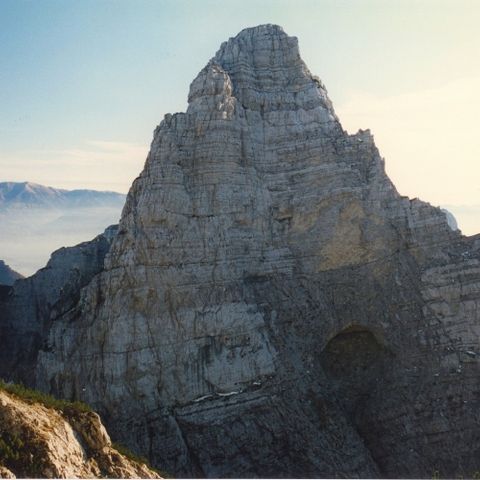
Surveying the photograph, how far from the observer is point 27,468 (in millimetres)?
14414

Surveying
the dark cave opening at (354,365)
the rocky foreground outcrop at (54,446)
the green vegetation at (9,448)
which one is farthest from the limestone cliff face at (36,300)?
the green vegetation at (9,448)

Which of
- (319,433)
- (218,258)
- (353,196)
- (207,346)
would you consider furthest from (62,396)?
(353,196)

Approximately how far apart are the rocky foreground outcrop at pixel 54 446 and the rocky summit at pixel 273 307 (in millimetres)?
11856

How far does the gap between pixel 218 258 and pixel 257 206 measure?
3221mm

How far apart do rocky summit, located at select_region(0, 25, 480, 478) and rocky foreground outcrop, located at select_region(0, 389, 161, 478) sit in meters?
11.9

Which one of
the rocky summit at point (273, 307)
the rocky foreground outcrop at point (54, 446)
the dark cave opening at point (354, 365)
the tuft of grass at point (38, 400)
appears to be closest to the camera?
the rocky foreground outcrop at point (54, 446)

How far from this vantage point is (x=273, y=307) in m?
32.2

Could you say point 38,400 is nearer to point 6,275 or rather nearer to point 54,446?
point 54,446

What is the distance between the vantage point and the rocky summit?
29.6 metres

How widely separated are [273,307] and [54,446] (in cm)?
1801

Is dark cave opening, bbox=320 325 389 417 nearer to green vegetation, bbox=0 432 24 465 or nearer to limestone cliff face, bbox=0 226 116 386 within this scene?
limestone cliff face, bbox=0 226 116 386

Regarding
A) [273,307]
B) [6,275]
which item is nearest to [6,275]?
[6,275]

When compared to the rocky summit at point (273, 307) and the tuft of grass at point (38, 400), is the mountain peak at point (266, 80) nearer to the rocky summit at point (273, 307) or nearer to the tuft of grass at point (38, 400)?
the rocky summit at point (273, 307)

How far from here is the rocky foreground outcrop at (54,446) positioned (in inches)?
569
